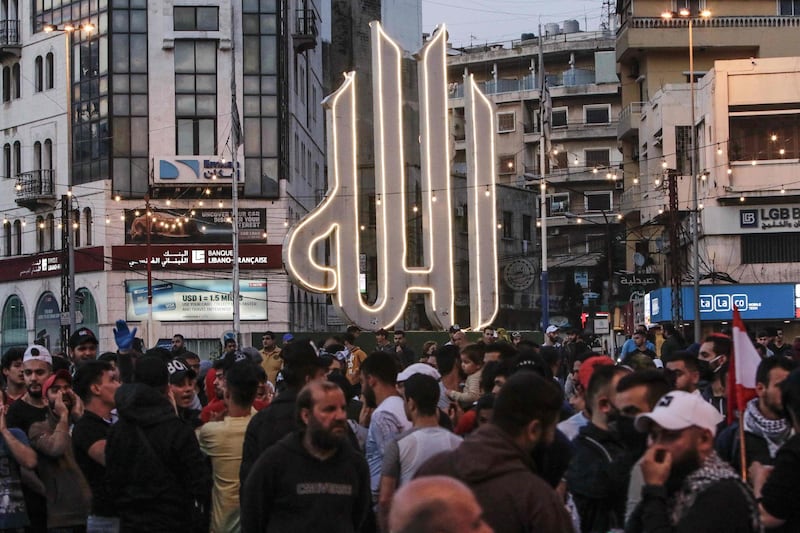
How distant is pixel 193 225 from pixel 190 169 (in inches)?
83.2

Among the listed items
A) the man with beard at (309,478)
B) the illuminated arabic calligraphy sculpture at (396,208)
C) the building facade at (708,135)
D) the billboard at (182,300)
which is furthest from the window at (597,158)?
the man with beard at (309,478)

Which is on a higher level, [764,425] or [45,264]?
[45,264]

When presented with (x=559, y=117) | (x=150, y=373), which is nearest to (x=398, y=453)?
(x=150, y=373)

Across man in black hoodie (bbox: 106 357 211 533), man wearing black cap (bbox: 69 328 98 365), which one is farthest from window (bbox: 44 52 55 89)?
man in black hoodie (bbox: 106 357 211 533)

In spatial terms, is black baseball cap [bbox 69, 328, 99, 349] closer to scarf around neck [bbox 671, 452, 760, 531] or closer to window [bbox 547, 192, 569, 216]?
scarf around neck [bbox 671, 452, 760, 531]

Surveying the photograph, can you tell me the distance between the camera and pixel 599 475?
658cm

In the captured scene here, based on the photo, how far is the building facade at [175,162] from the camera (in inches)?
2151

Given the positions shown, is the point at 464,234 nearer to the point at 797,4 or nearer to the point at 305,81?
the point at 305,81

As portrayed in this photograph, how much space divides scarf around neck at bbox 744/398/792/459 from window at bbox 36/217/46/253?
176 feet

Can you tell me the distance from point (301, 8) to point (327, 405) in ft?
176

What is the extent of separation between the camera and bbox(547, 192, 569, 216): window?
264 feet

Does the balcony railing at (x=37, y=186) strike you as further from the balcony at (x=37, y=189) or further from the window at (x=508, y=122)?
the window at (x=508, y=122)

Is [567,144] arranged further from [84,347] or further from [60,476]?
[60,476]

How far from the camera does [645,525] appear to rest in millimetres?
5227
